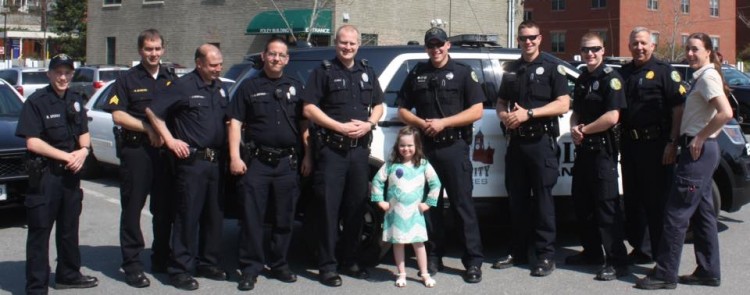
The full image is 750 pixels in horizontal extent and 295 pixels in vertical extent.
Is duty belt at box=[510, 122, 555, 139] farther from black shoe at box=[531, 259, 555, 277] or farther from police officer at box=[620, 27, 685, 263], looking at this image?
black shoe at box=[531, 259, 555, 277]

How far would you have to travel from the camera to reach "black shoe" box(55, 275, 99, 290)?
6.03 m

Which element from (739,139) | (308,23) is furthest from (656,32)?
(739,139)

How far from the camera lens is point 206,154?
19.9 ft

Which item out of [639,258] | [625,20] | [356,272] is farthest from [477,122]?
[625,20]

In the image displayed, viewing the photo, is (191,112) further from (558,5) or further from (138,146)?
(558,5)

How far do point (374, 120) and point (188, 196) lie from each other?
144 centimetres

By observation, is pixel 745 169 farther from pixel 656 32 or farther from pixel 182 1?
pixel 656 32

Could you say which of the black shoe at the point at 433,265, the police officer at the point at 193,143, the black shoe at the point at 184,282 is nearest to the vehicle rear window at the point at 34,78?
the police officer at the point at 193,143

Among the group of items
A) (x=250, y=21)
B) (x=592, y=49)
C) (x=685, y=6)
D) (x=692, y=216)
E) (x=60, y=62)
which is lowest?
(x=692, y=216)

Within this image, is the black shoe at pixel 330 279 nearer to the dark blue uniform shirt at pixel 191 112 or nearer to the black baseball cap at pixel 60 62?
the dark blue uniform shirt at pixel 191 112

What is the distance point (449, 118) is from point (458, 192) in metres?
0.56

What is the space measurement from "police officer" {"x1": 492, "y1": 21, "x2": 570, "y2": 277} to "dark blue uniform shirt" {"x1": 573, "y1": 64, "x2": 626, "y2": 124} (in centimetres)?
20

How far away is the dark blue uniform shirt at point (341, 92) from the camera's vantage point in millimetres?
6055

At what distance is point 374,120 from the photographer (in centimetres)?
610
